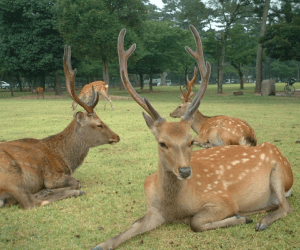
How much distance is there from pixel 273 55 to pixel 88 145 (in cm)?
2019

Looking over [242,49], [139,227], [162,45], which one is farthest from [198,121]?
[242,49]

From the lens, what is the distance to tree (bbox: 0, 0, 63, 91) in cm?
2881

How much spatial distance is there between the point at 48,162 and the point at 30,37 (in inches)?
1103

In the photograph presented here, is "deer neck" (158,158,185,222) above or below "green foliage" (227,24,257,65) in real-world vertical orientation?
below

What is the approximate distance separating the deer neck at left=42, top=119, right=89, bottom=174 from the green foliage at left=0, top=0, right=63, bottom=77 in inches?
1011

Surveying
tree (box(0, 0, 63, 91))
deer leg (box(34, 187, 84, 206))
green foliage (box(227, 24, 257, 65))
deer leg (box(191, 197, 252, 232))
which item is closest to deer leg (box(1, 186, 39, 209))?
deer leg (box(34, 187, 84, 206))

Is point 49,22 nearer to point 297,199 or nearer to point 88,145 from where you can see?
point 88,145

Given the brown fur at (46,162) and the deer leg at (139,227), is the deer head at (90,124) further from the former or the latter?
the deer leg at (139,227)

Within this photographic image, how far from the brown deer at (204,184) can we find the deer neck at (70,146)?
1.59 meters

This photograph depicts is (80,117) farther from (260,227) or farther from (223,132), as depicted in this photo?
(223,132)

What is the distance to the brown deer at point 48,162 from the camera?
12.5 feet

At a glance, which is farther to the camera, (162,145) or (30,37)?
(30,37)

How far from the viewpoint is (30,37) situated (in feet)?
95.9

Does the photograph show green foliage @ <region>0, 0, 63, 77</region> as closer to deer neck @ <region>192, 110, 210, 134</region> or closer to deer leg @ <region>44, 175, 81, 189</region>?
deer neck @ <region>192, 110, 210, 134</region>
